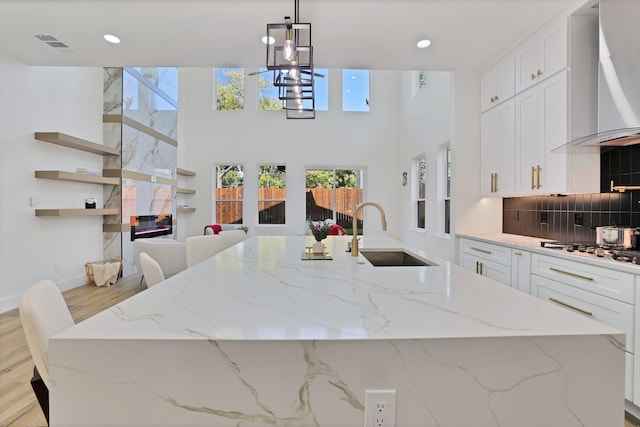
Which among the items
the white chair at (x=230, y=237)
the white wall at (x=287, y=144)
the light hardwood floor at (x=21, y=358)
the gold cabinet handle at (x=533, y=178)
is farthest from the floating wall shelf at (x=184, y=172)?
the gold cabinet handle at (x=533, y=178)

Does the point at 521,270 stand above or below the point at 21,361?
above

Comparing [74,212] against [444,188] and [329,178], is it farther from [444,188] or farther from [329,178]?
[444,188]

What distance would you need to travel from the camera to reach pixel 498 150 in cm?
387

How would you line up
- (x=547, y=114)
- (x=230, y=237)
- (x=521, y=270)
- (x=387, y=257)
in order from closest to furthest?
(x=387, y=257) → (x=521, y=270) → (x=547, y=114) → (x=230, y=237)

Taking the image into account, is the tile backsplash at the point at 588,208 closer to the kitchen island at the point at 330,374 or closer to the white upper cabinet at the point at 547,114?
the white upper cabinet at the point at 547,114

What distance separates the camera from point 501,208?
14.2 ft

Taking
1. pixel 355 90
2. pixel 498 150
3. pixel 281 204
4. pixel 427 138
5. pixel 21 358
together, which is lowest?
pixel 21 358

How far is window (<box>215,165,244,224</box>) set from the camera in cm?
820

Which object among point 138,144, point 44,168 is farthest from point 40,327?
point 138,144

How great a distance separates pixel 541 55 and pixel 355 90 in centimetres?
544

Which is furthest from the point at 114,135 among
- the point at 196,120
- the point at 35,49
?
the point at 196,120

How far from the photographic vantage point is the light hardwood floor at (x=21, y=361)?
74.6 inches

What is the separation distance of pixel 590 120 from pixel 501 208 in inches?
65.0

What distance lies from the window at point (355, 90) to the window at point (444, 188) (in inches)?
120
